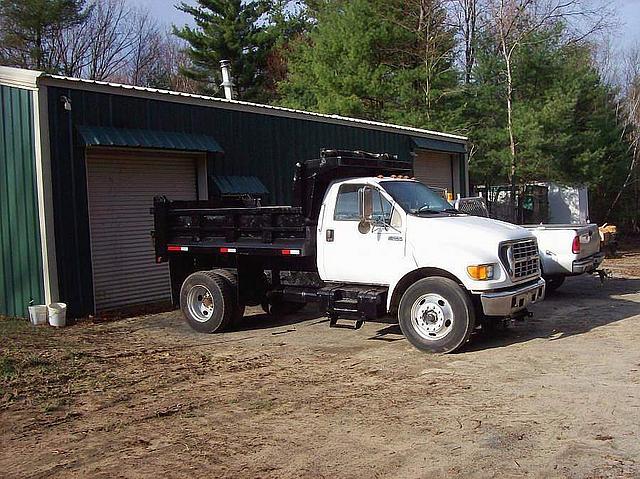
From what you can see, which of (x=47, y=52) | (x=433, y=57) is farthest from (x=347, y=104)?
(x=47, y=52)

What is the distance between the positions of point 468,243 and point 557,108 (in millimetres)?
19113

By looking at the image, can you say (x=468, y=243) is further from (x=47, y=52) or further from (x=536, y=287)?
(x=47, y=52)

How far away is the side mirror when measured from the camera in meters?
9.31

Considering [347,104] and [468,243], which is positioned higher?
[347,104]

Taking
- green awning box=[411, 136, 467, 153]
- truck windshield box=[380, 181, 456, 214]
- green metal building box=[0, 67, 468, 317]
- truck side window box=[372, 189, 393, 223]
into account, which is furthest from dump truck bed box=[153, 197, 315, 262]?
green awning box=[411, 136, 467, 153]

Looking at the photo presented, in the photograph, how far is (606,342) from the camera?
30.4 feet

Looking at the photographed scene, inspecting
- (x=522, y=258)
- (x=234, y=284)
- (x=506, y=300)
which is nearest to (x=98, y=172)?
(x=234, y=284)

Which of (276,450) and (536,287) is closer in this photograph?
(276,450)

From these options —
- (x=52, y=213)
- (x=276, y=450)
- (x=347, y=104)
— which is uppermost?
(x=347, y=104)

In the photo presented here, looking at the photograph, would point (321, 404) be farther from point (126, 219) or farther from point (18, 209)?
point (126, 219)

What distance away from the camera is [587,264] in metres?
12.8

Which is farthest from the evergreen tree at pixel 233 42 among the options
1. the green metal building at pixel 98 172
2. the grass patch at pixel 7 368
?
the grass patch at pixel 7 368

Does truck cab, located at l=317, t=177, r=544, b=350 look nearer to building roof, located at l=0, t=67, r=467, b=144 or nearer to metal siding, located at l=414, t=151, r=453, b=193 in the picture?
building roof, located at l=0, t=67, r=467, b=144

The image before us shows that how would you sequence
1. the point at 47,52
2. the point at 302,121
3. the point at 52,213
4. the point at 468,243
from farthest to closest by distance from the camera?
1. the point at 47,52
2. the point at 302,121
3. the point at 52,213
4. the point at 468,243
